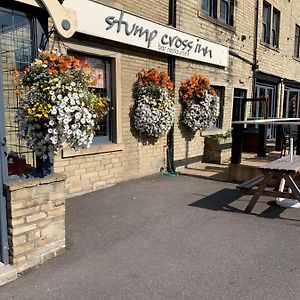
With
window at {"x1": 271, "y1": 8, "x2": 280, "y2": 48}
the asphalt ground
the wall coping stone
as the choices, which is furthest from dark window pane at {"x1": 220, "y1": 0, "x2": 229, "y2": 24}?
the wall coping stone

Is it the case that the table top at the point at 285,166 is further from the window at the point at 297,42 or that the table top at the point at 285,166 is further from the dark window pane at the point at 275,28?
the window at the point at 297,42

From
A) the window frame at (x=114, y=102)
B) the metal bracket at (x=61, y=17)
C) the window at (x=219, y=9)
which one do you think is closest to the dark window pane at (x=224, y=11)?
the window at (x=219, y=9)

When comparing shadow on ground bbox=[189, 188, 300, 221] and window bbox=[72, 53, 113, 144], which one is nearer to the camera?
shadow on ground bbox=[189, 188, 300, 221]

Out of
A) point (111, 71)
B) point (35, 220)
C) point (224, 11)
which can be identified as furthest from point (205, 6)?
point (35, 220)

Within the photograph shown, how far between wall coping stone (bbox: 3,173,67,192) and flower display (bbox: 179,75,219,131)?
17.2 feet

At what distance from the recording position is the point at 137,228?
4480 mm

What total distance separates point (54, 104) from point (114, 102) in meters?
3.45

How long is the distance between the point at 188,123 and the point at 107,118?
257cm

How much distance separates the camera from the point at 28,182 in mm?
3273

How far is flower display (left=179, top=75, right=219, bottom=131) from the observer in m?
8.18

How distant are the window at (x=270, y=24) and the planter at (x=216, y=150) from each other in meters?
5.71

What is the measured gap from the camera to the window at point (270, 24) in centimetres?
1237

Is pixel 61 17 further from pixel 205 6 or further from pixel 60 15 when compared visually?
pixel 205 6

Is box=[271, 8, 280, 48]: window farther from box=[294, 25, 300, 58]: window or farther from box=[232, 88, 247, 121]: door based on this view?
box=[232, 88, 247, 121]: door
